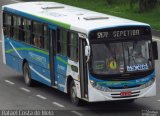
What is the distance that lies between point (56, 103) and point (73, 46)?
1811 mm

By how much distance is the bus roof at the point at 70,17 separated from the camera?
65.1ft

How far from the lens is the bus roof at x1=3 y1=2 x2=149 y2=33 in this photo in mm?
19828

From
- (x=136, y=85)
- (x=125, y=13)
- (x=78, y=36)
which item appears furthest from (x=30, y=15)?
(x=125, y=13)

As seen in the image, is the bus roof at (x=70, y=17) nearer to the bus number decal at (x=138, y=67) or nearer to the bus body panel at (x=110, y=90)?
the bus number decal at (x=138, y=67)

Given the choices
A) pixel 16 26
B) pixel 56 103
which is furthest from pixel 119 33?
pixel 16 26

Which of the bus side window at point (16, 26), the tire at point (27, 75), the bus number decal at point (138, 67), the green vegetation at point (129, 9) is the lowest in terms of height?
the green vegetation at point (129, 9)

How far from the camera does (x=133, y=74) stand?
19484 millimetres

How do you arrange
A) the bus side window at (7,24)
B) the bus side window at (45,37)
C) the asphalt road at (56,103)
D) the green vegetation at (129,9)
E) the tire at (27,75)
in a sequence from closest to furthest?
1. the asphalt road at (56,103)
2. the bus side window at (45,37)
3. the tire at (27,75)
4. the bus side window at (7,24)
5. the green vegetation at (129,9)

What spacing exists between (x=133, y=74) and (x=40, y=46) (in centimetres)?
440

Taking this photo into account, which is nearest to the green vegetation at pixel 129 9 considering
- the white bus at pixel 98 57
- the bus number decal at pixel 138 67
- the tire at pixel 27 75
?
the tire at pixel 27 75

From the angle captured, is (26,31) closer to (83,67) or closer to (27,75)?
(27,75)

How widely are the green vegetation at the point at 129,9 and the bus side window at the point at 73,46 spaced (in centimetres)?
1668

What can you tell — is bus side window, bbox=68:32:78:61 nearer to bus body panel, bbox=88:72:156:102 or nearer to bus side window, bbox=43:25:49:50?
bus body panel, bbox=88:72:156:102

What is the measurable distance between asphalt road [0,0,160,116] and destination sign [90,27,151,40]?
195 cm
